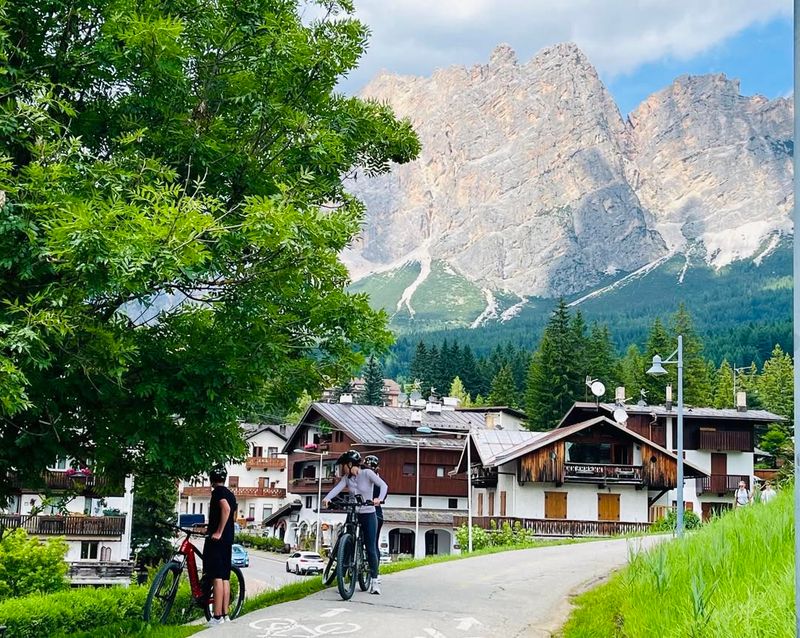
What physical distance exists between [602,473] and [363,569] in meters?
46.4

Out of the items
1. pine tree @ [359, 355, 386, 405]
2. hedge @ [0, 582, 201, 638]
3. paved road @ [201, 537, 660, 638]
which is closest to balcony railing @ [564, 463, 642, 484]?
hedge @ [0, 582, 201, 638]

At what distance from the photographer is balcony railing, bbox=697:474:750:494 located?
2987 inches

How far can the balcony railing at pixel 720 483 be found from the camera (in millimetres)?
75875

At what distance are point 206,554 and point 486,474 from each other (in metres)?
50.8

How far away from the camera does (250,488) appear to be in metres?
111

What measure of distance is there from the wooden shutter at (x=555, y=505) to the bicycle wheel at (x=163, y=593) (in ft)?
157

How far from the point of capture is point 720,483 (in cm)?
7625

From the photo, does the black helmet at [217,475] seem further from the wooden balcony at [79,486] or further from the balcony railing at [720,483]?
the balcony railing at [720,483]

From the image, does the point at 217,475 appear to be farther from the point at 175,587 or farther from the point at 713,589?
the point at 713,589

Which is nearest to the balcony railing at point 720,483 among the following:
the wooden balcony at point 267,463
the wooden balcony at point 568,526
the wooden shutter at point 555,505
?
the wooden shutter at point 555,505

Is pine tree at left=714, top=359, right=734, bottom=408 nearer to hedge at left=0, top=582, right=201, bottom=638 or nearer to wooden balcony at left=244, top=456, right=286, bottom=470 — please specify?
wooden balcony at left=244, top=456, right=286, bottom=470

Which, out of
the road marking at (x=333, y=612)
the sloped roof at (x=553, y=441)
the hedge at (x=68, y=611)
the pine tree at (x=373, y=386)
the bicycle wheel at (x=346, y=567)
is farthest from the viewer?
the pine tree at (x=373, y=386)

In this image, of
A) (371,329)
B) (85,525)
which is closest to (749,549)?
(371,329)

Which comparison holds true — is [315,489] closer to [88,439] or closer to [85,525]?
[85,525]
